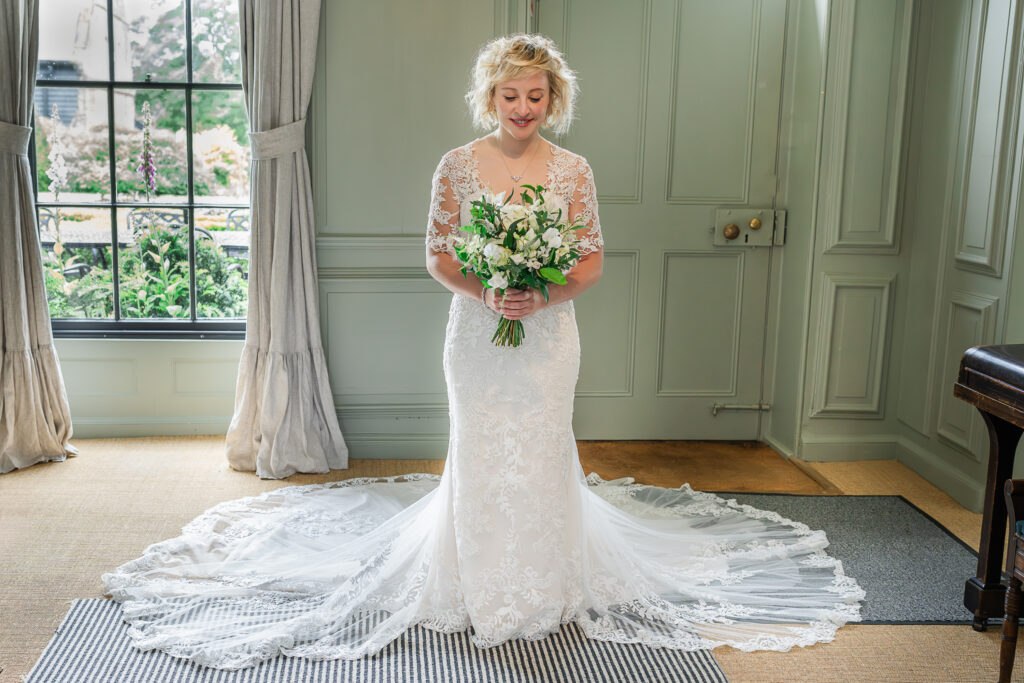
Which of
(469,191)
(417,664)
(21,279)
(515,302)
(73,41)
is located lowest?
(417,664)

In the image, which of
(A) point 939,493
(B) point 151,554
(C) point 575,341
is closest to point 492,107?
(C) point 575,341

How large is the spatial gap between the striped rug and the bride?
0.05 meters

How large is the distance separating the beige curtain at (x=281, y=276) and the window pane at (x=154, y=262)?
736 mm

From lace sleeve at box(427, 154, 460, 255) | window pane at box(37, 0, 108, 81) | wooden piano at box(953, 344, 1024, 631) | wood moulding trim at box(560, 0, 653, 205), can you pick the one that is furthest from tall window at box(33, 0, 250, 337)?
wooden piano at box(953, 344, 1024, 631)

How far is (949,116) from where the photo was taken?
4738 millimetres

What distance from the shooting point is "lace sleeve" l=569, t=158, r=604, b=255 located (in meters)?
3.40

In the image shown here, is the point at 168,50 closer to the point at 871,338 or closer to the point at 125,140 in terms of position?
the point at 125,140

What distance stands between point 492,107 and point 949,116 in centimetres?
259

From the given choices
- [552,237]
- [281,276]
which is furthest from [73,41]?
[552,237]

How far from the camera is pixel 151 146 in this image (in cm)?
530

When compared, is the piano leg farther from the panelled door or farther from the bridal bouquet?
the panelled door

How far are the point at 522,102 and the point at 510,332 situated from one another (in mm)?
774

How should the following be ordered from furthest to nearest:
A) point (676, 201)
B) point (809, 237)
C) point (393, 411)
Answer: point (676, 201), point (393, 411), point (809, 237)

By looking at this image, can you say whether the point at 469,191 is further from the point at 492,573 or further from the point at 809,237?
the point at 809,237
